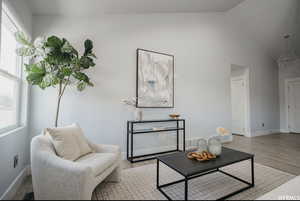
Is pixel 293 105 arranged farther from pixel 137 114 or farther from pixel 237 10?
pixel 137 114

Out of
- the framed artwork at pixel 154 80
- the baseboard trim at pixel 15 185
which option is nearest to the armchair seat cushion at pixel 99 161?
the baseboard trim at pixel 15 185

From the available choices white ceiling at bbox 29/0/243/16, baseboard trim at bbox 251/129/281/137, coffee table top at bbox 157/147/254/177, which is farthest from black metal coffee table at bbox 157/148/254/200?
baseboard trim at bbox 251/129/281/137

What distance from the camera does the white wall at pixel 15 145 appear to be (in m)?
1.56

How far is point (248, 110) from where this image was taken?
484cm

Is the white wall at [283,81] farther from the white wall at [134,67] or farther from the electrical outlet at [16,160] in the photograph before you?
the electrical outlet at [16,160]

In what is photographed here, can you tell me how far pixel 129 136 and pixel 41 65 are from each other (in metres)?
1.83

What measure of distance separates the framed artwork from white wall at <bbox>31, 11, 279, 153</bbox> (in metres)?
0.14

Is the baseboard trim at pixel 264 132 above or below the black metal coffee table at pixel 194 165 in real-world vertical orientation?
below

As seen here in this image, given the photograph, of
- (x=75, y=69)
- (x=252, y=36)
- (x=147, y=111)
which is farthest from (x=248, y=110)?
(x=75, y=69)

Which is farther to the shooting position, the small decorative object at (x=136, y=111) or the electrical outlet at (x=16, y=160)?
the small decorative object at (x=136, y=111)

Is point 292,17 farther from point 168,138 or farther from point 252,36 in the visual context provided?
point 168,138

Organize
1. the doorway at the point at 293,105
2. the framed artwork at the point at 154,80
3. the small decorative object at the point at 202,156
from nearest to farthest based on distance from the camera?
the small decorative object at the point at 202,156
the framed artwork at the point at 154,80
the doorway at the point at 293,105

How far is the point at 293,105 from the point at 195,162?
6.07 m

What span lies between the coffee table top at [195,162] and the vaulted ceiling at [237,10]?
8.72 ft
